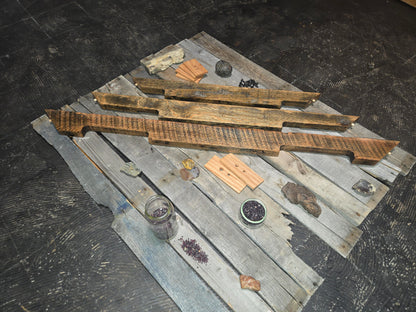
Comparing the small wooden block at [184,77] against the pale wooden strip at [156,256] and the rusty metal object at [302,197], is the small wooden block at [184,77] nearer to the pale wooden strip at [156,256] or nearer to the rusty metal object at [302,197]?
the pale wooden strip at [156,256]

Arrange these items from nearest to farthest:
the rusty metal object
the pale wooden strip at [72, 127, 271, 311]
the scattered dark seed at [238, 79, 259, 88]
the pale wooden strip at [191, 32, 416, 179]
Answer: the pale wooden strip at [72, 127, 271, 311] < the rusty metal object < the pale wooden strip at [191, 32, 416, 179] < the scattered dark seed at [238, 79, 259, 88]

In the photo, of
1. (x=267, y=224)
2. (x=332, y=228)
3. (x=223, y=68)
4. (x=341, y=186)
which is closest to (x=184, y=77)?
(x=223, y=68)

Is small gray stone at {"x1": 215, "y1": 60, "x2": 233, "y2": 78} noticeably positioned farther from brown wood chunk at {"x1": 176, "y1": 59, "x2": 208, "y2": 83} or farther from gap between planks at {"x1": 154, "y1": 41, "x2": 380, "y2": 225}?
gap between planks at {"x1": 154, "y1": 41, "x2": 380, "y2": 225}

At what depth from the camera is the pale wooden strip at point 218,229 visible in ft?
6.56

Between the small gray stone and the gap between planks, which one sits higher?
the small gray stone

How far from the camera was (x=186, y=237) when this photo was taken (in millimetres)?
2221

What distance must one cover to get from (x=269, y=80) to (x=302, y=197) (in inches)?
61.1

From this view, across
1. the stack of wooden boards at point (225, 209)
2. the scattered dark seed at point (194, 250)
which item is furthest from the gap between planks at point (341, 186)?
the scattered dark seed at point (194, 250)

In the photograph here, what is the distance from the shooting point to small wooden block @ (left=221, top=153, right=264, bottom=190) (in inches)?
95.5

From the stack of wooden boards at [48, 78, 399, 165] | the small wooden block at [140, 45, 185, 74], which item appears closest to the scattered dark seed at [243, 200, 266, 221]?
the stack of wooden boards at [48, 78, 399, 165]

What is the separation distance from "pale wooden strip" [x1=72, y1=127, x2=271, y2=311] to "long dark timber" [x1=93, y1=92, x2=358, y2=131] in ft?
1.72

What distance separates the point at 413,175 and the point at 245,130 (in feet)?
6.71

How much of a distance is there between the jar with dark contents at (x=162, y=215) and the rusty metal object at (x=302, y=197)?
1.01 meters

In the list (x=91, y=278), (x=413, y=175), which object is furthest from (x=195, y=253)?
(x=413, y=175)
